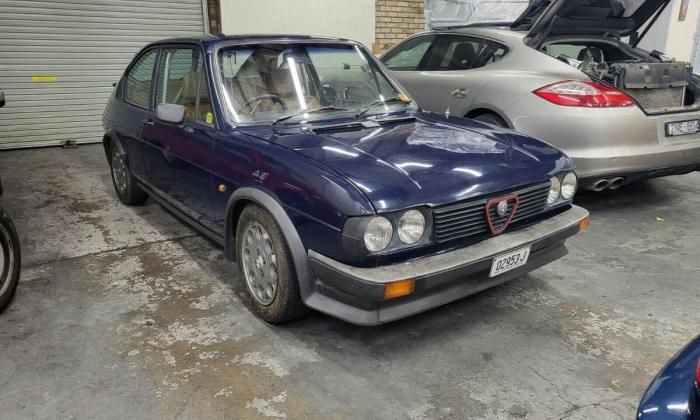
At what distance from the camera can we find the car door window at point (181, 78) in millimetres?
3418

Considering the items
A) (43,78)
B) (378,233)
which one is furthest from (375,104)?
(43,78)

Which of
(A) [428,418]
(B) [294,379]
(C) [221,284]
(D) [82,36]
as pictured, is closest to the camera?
(A) [428,418]

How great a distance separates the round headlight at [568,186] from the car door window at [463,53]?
2190 mm

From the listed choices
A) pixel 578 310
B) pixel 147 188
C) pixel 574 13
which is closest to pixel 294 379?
pixel 578 310

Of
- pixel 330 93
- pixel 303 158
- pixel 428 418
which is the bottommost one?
pixel 428 418

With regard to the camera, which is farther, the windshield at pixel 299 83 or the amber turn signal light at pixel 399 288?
the windshield at pixel 299 83

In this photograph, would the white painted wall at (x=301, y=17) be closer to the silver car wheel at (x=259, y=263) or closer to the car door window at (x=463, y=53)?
the car door window at (x=463, y=53)

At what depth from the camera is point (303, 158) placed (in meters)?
2.57

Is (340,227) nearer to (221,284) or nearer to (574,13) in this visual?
(221,284)

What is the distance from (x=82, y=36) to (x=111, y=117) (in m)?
3.80

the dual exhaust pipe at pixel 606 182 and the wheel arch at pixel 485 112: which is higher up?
the wheel arch at pixel 485 112

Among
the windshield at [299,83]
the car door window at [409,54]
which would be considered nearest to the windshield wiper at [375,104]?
the windshield at [299,83]

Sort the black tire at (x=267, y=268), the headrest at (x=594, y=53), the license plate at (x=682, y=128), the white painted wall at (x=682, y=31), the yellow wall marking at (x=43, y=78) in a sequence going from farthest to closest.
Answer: the white painted wall at (x=682, y=31) < the yellow wall marking at (x=43, y=78) < the headrest at (x=594, y=53) < the license plate at (x=682, y=128) < the black tire at (x=267, y=268)

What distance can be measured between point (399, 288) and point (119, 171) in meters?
3.68
